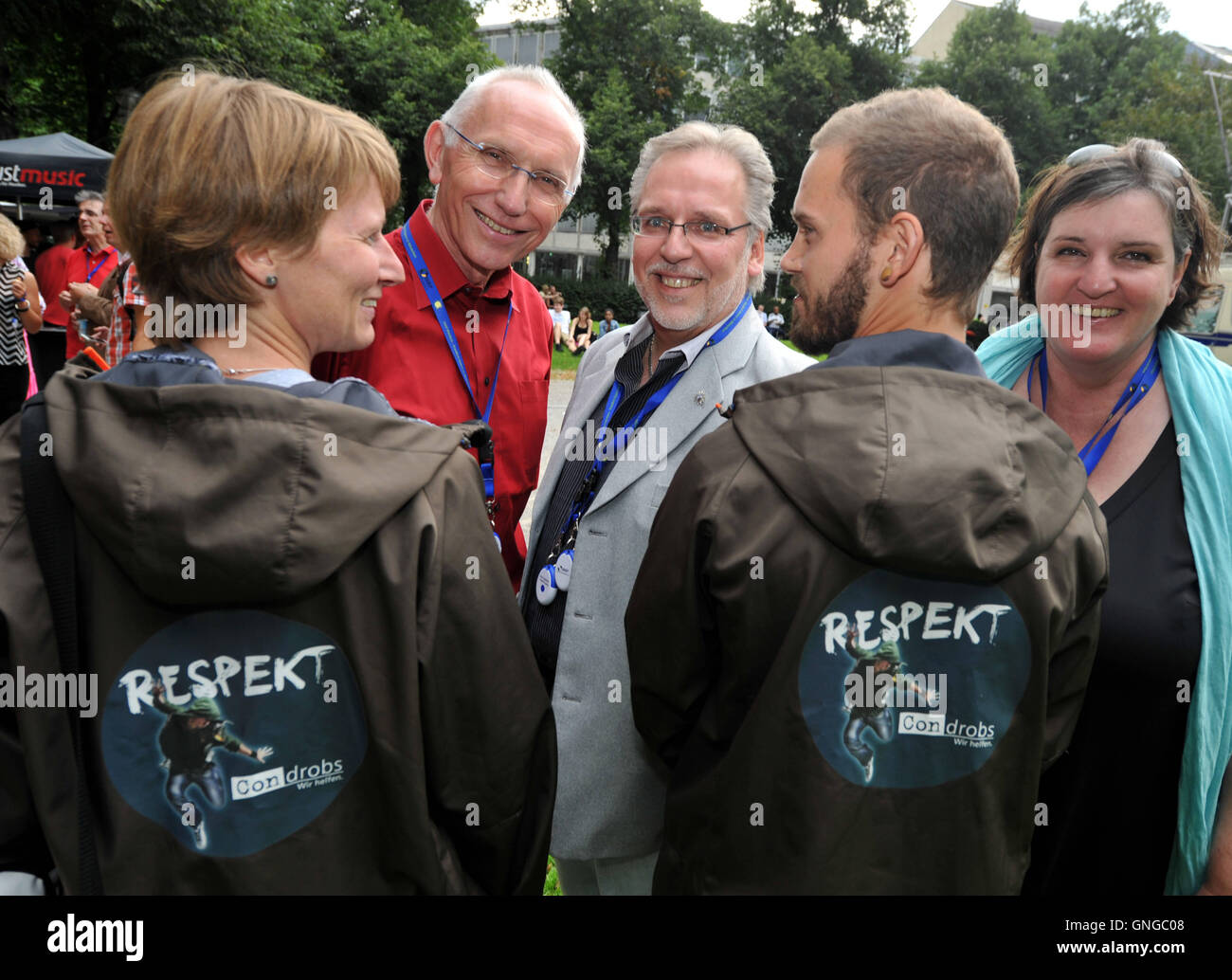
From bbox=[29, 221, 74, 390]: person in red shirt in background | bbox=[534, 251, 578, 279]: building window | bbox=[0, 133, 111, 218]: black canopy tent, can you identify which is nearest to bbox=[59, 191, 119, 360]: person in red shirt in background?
bbox=[29, 221, 74, 390]: person in red shirt in background

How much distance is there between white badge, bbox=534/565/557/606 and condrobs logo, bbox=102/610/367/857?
105cm

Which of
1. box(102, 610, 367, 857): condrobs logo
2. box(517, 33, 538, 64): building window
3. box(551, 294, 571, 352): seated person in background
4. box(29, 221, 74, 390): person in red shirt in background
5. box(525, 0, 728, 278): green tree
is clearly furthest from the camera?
box(517, 33, 538, 64): building window

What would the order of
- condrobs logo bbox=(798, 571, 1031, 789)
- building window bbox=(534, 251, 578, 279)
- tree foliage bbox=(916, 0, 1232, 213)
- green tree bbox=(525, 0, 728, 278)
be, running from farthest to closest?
building window bbox=(534, 251, 578, 279)
tree foliage bbox=(916, 0, 1232, 213)
green tree bbox=(525, 0, 728, 278)
condrobs logo bbox=(798, 571, 1031, 789)

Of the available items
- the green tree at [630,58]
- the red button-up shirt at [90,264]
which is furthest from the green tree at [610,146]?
the red button-up shirt at [90,264]

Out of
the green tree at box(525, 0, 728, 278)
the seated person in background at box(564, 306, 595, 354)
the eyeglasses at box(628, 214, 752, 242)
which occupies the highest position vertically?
the green tree at box(525, 0, 728, 278)

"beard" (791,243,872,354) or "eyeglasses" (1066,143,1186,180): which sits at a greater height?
"eyeglasses" (1066,143,1186,180)

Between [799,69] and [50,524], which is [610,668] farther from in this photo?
[799,69]

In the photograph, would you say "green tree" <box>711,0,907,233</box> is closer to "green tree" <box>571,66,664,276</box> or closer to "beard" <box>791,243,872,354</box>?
"green tree" <box>571,66,664,276</box>

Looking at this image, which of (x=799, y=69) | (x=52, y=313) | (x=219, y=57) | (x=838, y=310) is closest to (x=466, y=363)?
(x=838, y=310)

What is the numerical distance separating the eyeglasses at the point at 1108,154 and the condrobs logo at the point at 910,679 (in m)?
1.43

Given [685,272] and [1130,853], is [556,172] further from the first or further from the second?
[1130,853]

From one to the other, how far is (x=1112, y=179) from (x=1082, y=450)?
0.72 m

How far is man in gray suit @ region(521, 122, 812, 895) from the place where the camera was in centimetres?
231
